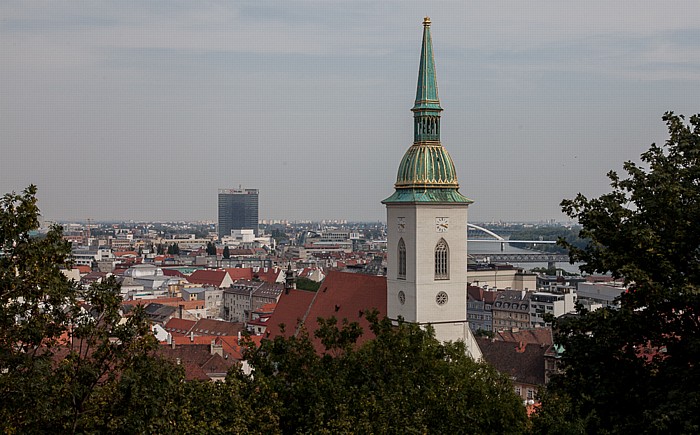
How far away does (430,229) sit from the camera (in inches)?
1889

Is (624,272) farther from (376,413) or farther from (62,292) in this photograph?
(62,292)

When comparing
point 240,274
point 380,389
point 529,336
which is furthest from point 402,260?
point 240,274

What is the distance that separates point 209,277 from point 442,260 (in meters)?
104

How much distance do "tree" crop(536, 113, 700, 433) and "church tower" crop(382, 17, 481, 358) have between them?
2200 centimetres

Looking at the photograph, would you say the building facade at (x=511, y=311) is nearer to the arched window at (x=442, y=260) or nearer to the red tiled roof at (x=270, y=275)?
the red tiled roof at (x=270, y=275)

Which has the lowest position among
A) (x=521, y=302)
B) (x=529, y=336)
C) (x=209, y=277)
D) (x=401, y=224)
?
(x=521, y=302)

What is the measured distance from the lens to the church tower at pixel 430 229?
47.8m

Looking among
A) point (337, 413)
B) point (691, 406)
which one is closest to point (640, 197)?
point (691, 406)

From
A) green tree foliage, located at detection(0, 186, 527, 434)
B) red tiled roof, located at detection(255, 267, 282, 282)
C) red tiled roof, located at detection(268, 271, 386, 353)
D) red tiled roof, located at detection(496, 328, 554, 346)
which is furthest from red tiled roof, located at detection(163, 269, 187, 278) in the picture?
green tree foliage, located at detection(0, 186, 527, 434)

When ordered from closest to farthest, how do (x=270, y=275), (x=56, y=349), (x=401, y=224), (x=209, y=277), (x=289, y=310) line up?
(x=56, y=349) → (x=401, y=224) → (x=289, y=310) → (x=209, y=277) → (x=270, y=275)

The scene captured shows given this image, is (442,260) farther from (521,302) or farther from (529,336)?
(521,302)

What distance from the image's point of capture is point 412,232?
158ft

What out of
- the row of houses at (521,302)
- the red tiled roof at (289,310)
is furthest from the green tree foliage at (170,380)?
the row of houses at (521,302)

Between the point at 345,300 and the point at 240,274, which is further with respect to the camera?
the point at 240,274
